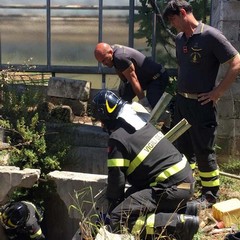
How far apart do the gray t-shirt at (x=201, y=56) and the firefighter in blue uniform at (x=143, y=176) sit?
0.87 meters

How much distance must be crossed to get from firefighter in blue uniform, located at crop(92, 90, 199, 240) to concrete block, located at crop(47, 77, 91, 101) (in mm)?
3070

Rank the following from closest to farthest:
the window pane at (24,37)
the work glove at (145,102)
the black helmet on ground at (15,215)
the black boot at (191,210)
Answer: the black boot at (191,210) < the black helmet on ground at (15,215) < the work glove at (145,102) < the window pane at (24,37)

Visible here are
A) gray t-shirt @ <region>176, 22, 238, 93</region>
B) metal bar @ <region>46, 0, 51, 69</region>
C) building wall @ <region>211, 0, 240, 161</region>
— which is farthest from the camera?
metal bar @ <region>46, 0, 51, 69</region>

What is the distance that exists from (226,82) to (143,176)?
121 cm

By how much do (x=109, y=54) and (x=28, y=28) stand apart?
2.64m

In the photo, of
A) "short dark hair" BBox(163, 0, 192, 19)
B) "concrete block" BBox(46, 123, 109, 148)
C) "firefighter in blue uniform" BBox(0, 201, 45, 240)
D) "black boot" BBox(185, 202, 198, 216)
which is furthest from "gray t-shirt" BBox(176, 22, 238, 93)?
"firefighter in blue uniform" BBox(0, 201, 45, 240)

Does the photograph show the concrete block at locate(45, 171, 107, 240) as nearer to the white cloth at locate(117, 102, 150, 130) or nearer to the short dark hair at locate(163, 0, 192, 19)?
the white cloth at locate(117, 102, 150, 130)

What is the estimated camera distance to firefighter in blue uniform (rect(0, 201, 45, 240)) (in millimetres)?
4695

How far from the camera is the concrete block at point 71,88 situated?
6832mm

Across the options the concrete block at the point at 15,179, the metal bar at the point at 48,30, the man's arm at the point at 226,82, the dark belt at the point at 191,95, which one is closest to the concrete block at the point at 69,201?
the concrete block at the point at 15,179

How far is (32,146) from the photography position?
18.3ft

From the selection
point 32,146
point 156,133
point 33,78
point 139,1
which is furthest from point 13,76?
point 156,133

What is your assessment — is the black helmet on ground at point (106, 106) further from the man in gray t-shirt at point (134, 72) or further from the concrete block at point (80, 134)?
the concrete block at point (80, 134)

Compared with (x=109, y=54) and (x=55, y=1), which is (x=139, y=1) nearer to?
(x=55, y=1)
